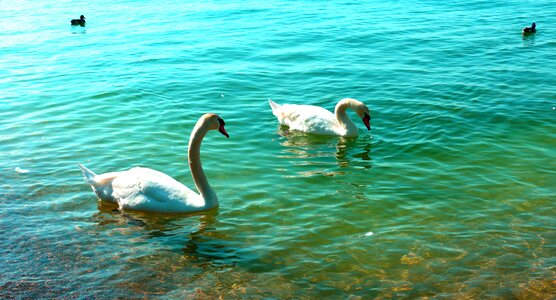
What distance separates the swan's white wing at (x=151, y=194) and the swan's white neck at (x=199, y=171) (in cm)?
12

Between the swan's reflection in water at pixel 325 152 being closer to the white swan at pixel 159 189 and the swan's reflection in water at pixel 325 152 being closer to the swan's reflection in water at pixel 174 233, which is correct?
the white swan at pixel 159 189

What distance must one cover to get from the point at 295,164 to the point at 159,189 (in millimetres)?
3211

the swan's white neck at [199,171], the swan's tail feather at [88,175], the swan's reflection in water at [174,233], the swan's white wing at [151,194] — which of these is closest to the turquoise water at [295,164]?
the swan's reflection in water at [174,233]

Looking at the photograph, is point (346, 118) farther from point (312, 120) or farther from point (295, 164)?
point (295, 164)

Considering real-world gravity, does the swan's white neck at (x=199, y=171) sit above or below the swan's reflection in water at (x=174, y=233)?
above

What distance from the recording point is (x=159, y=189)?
1024 cm

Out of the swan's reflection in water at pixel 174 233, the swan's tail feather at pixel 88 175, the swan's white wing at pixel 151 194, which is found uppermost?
the swan's tail feather at pixel 88 175

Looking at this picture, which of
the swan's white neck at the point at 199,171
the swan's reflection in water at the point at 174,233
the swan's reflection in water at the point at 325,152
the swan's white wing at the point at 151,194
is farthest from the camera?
the swan's reflection in water at the point at 325,152

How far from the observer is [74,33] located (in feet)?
96.5

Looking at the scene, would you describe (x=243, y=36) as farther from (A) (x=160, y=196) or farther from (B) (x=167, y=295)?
(B) (x=167, y=295)

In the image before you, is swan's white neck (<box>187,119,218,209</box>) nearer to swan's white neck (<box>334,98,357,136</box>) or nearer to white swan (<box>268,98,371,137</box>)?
white swan (<box>268,98,371,137</box>)

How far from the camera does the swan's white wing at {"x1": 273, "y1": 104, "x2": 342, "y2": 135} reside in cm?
1435

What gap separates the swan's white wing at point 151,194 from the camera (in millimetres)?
10219

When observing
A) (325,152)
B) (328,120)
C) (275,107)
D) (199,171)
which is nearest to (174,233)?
(199,171)
